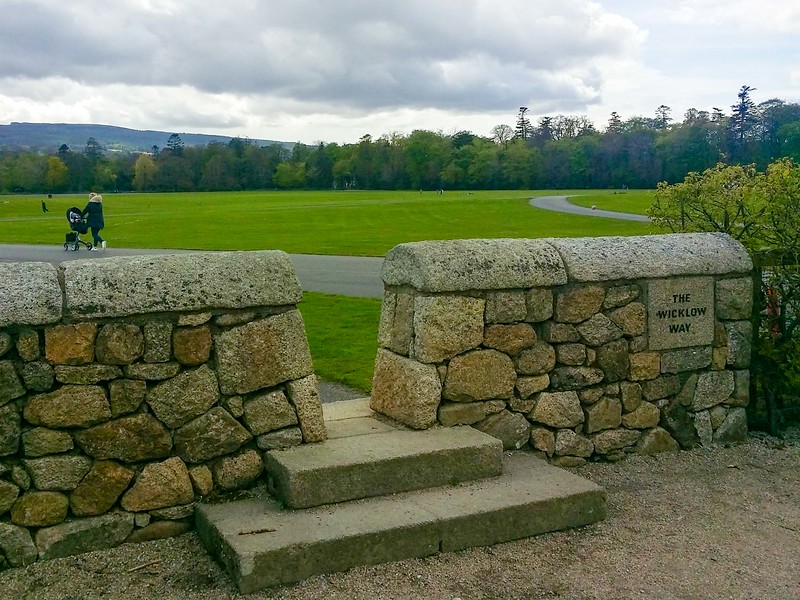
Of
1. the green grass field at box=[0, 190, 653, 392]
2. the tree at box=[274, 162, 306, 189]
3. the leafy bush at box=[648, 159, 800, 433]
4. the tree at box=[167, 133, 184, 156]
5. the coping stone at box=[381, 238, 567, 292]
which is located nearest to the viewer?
the coping stone at box=[381, 238, 567, 292]

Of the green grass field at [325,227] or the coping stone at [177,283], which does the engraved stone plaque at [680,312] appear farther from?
the green grass field at [325,227]

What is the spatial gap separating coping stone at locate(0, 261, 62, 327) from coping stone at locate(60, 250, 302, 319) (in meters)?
0.08

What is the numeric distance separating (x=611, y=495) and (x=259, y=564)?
2.60 m

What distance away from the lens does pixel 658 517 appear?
5059mm

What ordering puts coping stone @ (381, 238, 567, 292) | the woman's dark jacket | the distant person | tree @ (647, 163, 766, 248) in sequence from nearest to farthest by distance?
coping stone @ (381, 238, 567, 292) < tree @ (647, 163, 766, 248) < the distant person < the woman's dark jacket

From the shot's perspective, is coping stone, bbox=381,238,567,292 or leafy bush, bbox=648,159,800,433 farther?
leafy bush, bbox=648,159,800,433

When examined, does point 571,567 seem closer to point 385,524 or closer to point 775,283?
point 385,524

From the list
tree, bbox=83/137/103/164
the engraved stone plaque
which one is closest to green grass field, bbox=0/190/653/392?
the engraved stone plaque

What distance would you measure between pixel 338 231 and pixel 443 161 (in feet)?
232

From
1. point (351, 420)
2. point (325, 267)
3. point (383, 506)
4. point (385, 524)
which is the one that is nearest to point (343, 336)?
point (351, 420)

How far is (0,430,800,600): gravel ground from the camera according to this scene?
4.02m

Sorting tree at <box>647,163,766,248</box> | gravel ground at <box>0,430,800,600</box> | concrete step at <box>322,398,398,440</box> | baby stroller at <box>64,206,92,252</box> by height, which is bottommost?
gravel ground at <box>0,430,800,600</box>

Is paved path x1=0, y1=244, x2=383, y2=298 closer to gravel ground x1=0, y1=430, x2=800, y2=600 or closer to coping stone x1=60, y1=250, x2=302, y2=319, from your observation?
coping stone x1=60, y1=250, x2=302, y2=319

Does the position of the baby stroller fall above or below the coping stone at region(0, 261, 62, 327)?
below
